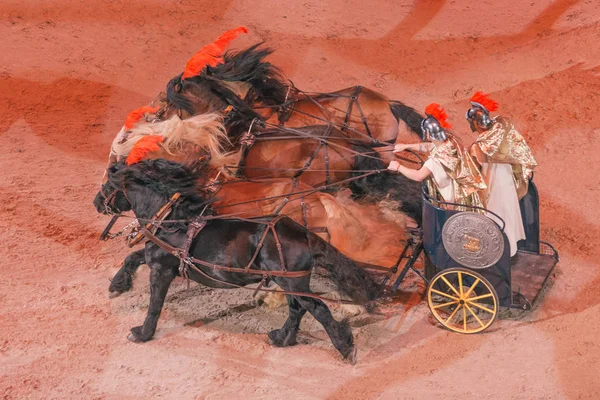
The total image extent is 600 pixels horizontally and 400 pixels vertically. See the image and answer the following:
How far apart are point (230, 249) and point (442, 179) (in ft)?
6.58

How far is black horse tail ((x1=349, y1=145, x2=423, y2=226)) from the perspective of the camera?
8.09 m

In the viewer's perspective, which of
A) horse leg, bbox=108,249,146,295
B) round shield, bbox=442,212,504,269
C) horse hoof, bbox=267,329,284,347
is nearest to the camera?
round shield, bbox=442,212,504,269

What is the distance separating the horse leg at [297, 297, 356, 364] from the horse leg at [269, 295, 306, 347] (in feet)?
0.92

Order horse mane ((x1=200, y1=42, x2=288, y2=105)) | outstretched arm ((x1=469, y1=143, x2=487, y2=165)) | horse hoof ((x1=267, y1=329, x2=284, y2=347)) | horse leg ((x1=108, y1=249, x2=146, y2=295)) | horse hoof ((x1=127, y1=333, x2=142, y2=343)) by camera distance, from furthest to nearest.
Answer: horse mane ((x1=200, y1=42, x2=288, y2=105))
horse leg ((x1=108, y1=249, x2=146, y2=295))
horse hoof ((x1=127, y1=333, x2=142, y2=343))
horse hoof ((x1=267, y1=329, x2=284, y2=347))
outstretched arm ((x1=469, y1=143, x2=487, y2=165))

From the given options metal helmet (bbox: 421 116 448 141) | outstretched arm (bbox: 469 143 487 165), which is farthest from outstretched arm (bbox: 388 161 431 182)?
outstretched arm (bbox: 469 143 487 165)

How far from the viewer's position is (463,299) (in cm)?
695

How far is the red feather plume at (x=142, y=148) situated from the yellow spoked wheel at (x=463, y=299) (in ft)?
9.38

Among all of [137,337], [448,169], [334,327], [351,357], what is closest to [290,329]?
[334,327]

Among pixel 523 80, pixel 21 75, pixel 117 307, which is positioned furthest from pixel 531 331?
pixel 21 75

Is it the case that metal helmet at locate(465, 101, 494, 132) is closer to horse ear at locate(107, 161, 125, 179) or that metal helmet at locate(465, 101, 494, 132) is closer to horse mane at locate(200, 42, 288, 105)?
horse mane at locate(200, 42, 288, 105)

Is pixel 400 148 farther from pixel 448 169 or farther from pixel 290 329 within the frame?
pixel 290 329

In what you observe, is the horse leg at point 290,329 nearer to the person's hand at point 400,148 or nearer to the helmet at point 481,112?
the person's hand at point 400,148

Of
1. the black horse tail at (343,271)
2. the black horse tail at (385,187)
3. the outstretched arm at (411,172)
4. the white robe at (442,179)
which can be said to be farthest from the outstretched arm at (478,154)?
the black horse tail at (343,271)

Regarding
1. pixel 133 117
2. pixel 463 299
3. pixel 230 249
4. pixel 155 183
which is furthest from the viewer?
pixel 133 117
